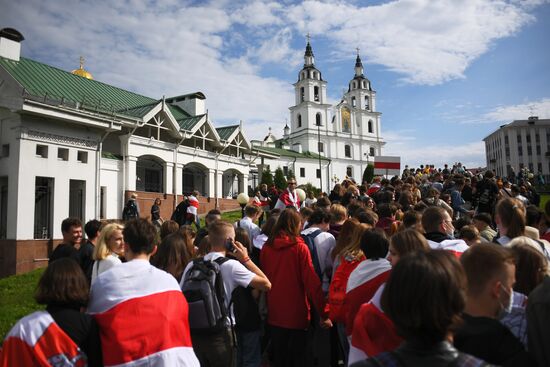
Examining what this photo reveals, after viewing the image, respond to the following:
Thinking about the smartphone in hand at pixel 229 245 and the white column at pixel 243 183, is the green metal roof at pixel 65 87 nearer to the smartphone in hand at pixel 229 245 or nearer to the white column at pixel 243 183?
the white column at pixel 243 183

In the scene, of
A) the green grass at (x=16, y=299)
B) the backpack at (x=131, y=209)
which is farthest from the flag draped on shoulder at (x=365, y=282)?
the backpack at (x=131, y=209)

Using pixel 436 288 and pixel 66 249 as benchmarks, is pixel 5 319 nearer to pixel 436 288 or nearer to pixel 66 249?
pixel 66 249

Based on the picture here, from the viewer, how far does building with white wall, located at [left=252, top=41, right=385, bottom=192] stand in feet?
271

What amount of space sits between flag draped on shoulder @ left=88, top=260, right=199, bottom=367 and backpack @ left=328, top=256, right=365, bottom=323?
1868 mm

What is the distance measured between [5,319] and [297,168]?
5935 centimetres

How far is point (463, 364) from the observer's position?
180 cm

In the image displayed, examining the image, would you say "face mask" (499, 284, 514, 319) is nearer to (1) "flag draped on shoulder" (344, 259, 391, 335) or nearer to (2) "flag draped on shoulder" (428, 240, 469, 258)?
(1) "flag draped on shoulder" (344, 259, 391, 335)

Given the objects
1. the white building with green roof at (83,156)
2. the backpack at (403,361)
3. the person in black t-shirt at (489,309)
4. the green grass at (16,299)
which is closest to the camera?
the backpack at (403,361)

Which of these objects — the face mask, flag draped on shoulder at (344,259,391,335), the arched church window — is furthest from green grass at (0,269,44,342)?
the arched church window

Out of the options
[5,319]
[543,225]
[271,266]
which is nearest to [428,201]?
[543,225]

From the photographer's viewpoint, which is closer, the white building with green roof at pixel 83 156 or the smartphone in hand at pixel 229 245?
the smartphone in hand at pixel 229 245

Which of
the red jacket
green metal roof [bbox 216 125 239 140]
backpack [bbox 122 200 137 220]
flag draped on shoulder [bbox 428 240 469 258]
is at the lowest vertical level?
the red jacket

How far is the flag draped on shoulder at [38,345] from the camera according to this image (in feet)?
9.59

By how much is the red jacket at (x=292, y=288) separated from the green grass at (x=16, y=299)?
779 cm
